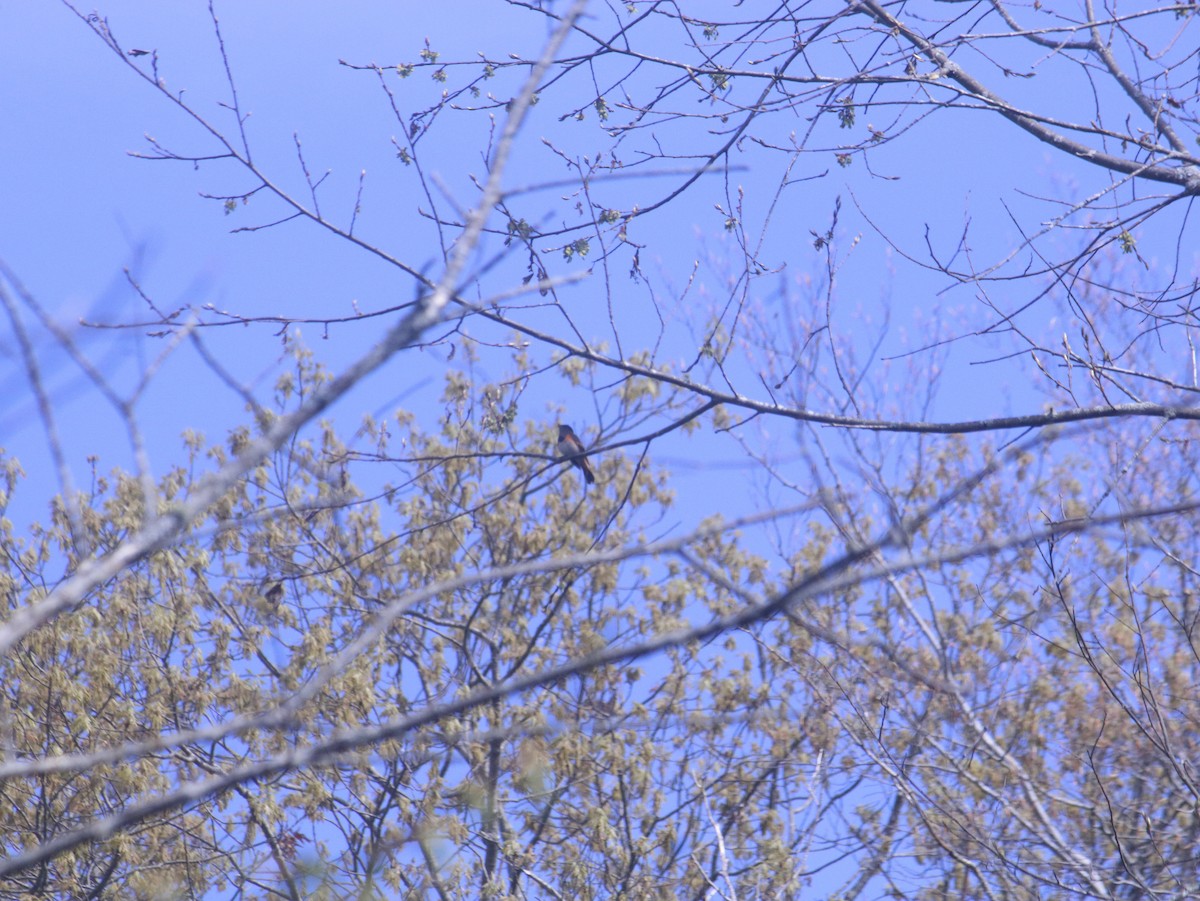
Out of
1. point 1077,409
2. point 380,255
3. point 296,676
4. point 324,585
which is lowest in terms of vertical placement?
point 1077,409

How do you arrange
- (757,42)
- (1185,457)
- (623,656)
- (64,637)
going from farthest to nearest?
(64,637) → (1185,457) → (757,42) → (623,656)

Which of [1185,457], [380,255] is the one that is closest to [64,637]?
[380,255]

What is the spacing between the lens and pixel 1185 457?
5629 mm

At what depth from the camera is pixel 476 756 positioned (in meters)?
9.16

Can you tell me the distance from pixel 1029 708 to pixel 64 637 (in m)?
6.74

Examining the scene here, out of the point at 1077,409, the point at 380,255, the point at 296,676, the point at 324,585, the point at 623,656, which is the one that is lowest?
the point at 623,656

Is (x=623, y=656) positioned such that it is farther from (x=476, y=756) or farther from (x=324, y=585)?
(x=324, y=585)

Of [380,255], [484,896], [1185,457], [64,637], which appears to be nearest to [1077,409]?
[380,255]

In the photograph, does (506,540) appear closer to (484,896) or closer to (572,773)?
(572,773)

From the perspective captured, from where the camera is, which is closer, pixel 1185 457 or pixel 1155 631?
pixel 1185 457

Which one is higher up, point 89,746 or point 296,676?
point 296,676

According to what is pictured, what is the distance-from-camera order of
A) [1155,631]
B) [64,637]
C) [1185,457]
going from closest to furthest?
[1185,457]
[1155,631]
[64,637]

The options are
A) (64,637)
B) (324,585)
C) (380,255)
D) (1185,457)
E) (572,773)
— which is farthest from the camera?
(324,585)

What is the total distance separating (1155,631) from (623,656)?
7602 mm
